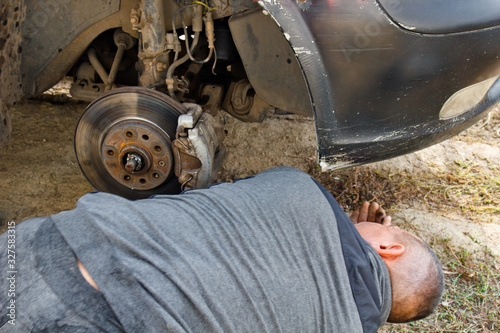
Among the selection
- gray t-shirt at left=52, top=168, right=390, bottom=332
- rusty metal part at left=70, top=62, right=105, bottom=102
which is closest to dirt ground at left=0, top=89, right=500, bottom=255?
rusty metal part at left=70, top=62, right=105, bottom=102

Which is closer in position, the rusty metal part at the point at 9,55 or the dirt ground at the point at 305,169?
the rusty metal part at the point at 9,55

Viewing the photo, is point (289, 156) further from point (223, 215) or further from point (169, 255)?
point (169, 255)

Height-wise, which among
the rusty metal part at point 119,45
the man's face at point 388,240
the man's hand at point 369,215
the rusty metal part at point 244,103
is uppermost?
the rusty metal part at point 119,45

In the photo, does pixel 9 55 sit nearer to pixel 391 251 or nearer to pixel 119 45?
pixel 119 45

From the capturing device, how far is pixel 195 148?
2.13 metres

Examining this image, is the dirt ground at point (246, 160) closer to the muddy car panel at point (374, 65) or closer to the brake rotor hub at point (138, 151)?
the brake rotor hub at point (138, 151)

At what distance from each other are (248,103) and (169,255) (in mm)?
1625

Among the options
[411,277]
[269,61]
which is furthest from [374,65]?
[411,277]

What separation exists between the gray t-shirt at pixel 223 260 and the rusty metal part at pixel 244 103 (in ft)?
3.71

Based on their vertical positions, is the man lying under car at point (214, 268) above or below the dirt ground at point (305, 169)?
above

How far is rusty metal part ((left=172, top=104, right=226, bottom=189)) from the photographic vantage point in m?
2.11

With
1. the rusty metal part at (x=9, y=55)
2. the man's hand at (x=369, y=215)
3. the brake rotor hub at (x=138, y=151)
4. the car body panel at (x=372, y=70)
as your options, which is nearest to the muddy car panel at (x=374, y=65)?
the car body panel at (x=372, y=70)

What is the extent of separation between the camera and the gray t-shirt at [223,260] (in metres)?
1.08

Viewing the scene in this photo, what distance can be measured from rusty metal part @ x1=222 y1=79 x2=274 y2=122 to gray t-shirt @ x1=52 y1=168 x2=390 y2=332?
1.13 m
